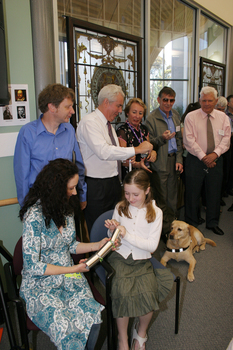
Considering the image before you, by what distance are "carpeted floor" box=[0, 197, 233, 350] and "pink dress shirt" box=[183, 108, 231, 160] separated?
130 centimetres

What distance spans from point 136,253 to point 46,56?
174 cm

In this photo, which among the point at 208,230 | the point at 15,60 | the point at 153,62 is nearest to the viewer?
the point at 15,60

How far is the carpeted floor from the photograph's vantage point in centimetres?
178

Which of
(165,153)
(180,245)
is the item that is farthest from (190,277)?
(165,153)

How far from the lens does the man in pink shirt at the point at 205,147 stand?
315 cm

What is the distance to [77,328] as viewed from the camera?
128cm

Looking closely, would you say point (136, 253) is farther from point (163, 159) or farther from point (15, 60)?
point (15, 60)

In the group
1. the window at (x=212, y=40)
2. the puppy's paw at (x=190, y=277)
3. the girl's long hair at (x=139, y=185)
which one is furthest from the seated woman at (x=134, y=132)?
the window at (x=212, y=40)

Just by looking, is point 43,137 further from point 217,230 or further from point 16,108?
point 217,230

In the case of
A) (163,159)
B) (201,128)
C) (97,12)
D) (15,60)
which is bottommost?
(163,159)

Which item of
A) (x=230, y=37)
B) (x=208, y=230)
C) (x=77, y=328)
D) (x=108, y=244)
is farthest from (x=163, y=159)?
(x=230, y=37)

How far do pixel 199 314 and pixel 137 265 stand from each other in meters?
0.78

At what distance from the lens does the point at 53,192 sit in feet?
4.83

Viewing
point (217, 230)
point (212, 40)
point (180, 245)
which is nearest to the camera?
point (180, 245)
